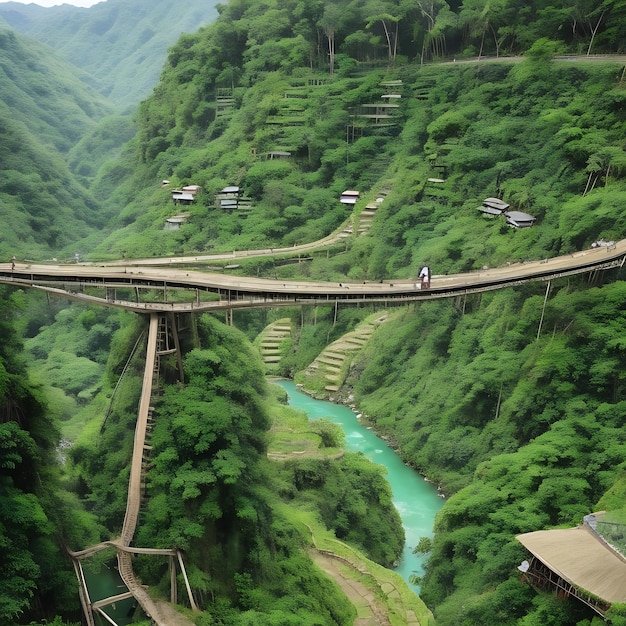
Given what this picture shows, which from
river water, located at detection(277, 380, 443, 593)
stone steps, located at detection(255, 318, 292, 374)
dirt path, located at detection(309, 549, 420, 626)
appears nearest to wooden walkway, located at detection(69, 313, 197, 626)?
dirt path, located at detection(309, 549, 420, 626)

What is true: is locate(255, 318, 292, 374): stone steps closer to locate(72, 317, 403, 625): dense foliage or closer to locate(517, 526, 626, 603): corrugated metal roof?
locate(72, 317, 403, 625): dense foliage

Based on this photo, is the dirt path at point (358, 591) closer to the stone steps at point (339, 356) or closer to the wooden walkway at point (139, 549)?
the wooden walkway at point (139, 549)

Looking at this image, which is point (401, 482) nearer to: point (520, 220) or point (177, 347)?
point (520, 220)

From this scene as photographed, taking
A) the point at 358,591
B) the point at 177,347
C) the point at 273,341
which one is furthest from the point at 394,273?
the point at 177,347

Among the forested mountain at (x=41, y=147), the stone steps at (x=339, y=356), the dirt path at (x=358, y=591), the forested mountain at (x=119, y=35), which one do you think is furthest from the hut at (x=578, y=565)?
the forested mountain at (x=119, y=35)

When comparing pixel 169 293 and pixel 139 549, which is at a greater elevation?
pixel 169 293

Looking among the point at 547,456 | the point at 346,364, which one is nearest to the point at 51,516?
the point at 547,456
